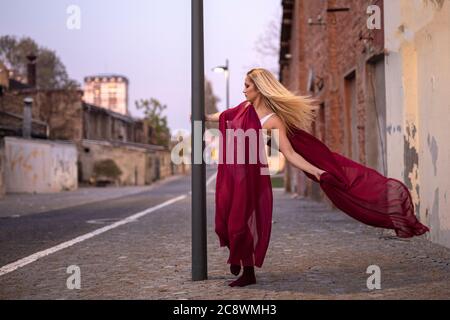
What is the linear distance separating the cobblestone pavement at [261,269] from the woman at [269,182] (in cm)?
39

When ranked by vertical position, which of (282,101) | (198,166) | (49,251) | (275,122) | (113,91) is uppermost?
(113,91)

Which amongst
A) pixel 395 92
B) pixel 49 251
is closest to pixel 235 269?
pixel 49 251

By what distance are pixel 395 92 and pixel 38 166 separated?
2600 centimetres

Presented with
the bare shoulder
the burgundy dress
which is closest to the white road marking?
the burgundy dress

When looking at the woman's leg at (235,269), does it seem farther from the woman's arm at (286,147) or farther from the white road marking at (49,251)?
the white road marking at (49,251)

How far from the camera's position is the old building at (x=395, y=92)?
6902mm

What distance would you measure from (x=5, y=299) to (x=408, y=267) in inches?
140

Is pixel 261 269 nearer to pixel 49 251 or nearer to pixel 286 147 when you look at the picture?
pixel 286 147

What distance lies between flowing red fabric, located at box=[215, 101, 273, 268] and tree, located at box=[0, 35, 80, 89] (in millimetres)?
55346

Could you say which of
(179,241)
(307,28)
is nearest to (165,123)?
(307,28)

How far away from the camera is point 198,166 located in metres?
5.05

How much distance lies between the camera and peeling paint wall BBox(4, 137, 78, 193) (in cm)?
2905
